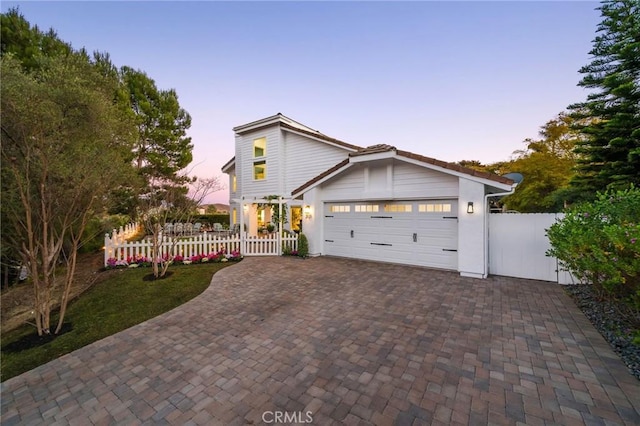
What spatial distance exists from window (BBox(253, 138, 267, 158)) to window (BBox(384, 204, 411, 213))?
9.04 meters

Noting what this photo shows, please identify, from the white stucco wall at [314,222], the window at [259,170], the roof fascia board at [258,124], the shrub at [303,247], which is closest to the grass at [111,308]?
the shrub at [303,247]

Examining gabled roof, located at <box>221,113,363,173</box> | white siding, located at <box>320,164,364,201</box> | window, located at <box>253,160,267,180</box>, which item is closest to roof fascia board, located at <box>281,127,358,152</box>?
gabled roof, located at <box>221,113,363,173</box>

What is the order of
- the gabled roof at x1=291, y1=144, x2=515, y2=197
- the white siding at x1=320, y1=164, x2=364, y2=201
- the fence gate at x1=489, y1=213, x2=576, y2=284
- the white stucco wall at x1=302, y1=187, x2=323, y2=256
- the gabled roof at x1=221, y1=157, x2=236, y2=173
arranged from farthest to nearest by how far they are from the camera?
the gabled roof at x1=221, y1=157, x2=236, y2=173, the white stucco wall at x1=302, y1=187, x2=323, y2=256, the white siding at x1=320, y1=164, x2=364, y2=201, the gabled roof at x1=291, y1=144, x2=515, y2=197, the fence gate at x1=489, y1=213, x2=576, y2=284

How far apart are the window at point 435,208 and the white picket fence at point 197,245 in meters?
5.21

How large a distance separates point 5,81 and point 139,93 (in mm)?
14796

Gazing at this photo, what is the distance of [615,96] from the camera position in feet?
29.5

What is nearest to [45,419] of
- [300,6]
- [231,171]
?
[300,6]

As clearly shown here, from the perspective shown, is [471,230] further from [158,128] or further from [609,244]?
[158,128]

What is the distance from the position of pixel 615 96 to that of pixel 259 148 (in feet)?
52.2

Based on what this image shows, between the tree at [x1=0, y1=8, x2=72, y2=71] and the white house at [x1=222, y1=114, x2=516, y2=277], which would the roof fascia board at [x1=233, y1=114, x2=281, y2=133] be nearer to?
the white house at [x1=222, y1=114, x2=516, y2=277]

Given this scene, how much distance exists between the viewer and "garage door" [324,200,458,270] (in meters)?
7.69

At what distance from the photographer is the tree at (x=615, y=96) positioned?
833 centimetres

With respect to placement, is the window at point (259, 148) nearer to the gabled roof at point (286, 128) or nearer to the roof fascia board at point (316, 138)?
the gabled roof at point (286, 128)

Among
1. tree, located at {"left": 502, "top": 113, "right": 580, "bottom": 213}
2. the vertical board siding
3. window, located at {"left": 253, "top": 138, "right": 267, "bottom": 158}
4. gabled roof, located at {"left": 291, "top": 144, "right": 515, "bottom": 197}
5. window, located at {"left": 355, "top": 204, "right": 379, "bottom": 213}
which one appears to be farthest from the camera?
tree, located at {"left": 502, "top": 113, "right": 580, "bottom": 213}
